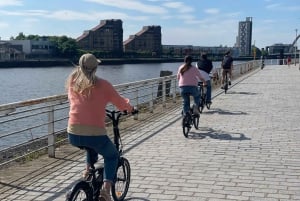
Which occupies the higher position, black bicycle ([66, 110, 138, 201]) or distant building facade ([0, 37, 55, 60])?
distant building facade ([0, 37, 55, 60])

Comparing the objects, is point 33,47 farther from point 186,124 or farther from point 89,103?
point 89,103

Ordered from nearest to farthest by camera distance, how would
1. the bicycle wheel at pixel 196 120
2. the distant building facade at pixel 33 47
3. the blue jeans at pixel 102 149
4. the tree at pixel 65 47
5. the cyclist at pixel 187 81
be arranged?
the blue jeans at pixel 102 149, the cyclist at pixel 187 81, the bicycle wheel at pixel 196 120, the tree at pixel 65 47, the distant building facade at pixel 33 47

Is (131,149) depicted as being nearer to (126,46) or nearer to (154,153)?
(154,153)

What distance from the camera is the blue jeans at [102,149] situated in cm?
409

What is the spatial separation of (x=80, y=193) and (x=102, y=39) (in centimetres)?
13789

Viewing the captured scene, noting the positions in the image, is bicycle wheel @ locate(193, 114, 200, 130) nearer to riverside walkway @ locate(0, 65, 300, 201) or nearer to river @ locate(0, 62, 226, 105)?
riverside walkway @ locate(0, 65, 300, 201)

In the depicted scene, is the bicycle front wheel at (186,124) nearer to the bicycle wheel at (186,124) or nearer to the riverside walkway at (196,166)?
the bicycle wheel at (186,124)

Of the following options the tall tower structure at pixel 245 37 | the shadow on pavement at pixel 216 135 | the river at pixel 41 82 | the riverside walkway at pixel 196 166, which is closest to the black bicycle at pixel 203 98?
the riverside walkway at pixel 196 166

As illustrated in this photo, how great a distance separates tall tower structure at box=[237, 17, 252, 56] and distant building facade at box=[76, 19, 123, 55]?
46630 millimetres

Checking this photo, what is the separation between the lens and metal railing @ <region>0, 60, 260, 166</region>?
639 centimetres

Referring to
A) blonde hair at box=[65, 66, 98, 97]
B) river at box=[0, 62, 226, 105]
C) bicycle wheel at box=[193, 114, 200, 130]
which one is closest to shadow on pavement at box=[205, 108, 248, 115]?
bicycle wheel at box=[193, 114, 200, 130]

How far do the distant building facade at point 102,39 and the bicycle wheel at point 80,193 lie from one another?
136447 mm

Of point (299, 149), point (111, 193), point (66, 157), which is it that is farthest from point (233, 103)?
point (111, 193)

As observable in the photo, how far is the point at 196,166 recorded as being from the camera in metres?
6.68
